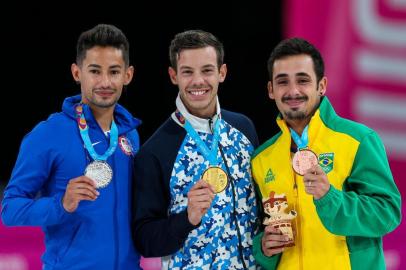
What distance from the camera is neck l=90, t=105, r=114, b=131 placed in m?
3.79

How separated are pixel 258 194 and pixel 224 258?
0.40 meters

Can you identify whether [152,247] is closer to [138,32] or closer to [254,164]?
[254,164]

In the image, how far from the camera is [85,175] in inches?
134

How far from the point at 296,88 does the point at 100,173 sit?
1065 mm

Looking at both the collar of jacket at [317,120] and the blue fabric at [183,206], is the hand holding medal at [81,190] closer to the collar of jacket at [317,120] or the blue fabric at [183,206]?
the blue fabric at [183,206]

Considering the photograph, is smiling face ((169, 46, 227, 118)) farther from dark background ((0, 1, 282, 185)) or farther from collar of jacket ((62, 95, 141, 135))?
dark background ((0, 1, 282, 185))

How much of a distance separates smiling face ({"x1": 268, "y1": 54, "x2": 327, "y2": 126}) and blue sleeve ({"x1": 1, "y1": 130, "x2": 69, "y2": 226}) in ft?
3.93

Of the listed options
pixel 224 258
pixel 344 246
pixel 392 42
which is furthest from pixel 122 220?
pixel 392 42

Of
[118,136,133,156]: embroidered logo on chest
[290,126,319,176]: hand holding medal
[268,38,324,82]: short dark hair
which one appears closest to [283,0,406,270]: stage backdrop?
[268,38,324,82]: short dark hair

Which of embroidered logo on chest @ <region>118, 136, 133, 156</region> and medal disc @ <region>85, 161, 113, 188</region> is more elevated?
embroidered logo on chest @ <region>118, 136, 133, 156</region>

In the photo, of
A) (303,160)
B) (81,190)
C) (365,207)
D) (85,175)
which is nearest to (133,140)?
(85,175)

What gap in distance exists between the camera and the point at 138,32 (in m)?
8.45

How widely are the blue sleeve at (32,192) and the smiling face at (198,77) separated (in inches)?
30.3

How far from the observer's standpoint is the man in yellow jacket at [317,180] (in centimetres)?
340
